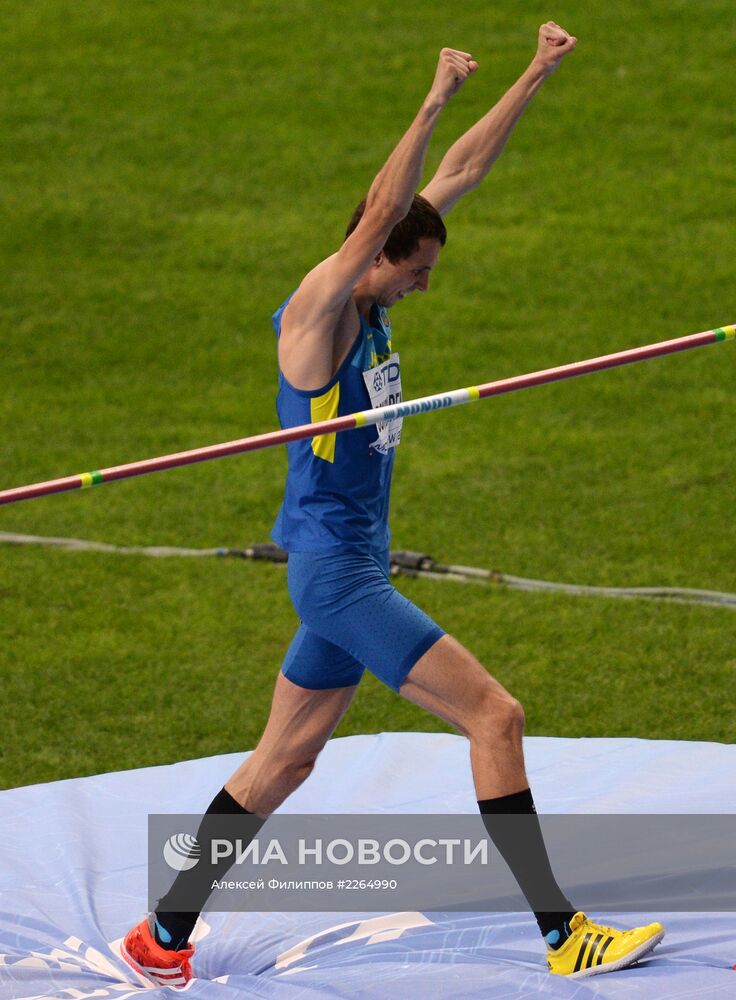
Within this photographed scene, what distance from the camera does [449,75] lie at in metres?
3.26

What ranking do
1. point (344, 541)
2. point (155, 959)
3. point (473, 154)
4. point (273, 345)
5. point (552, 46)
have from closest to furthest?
point (344, 541) → point (155, 959) → point (552, 46) → point (473, 154) → point (273, 345)

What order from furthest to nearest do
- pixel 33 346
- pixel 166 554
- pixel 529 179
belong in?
1. pixel 529 179
2. pixel 33 346
3. pixel 166 554

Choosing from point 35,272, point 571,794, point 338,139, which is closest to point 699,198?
point 338,139

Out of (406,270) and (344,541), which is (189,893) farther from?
(406,270)

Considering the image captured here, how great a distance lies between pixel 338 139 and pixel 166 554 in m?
5.65

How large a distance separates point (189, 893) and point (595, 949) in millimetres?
964

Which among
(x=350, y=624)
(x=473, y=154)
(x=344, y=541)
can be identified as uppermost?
(x=473, y=154)

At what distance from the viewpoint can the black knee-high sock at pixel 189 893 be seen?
3.64 m

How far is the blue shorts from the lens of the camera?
3.39 metres

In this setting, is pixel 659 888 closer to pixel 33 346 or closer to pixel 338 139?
pixel 33 346

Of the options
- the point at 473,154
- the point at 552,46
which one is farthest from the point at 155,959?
the point at 552,46

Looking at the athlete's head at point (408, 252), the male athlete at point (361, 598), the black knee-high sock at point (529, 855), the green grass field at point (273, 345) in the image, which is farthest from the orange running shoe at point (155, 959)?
the athlete's head at point (408, 252)

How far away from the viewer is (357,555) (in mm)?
3531

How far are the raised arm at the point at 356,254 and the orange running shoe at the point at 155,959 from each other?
139cm
